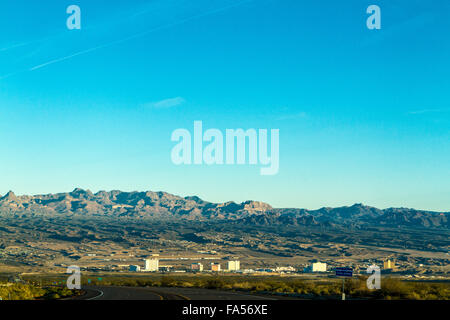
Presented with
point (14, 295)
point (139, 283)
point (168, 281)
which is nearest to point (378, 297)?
point (14, 295)

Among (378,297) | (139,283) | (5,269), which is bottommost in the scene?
(5,269)

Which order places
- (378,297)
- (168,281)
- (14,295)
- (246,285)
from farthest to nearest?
(168,281) → (246,285) → (378,297) → (14,295)
